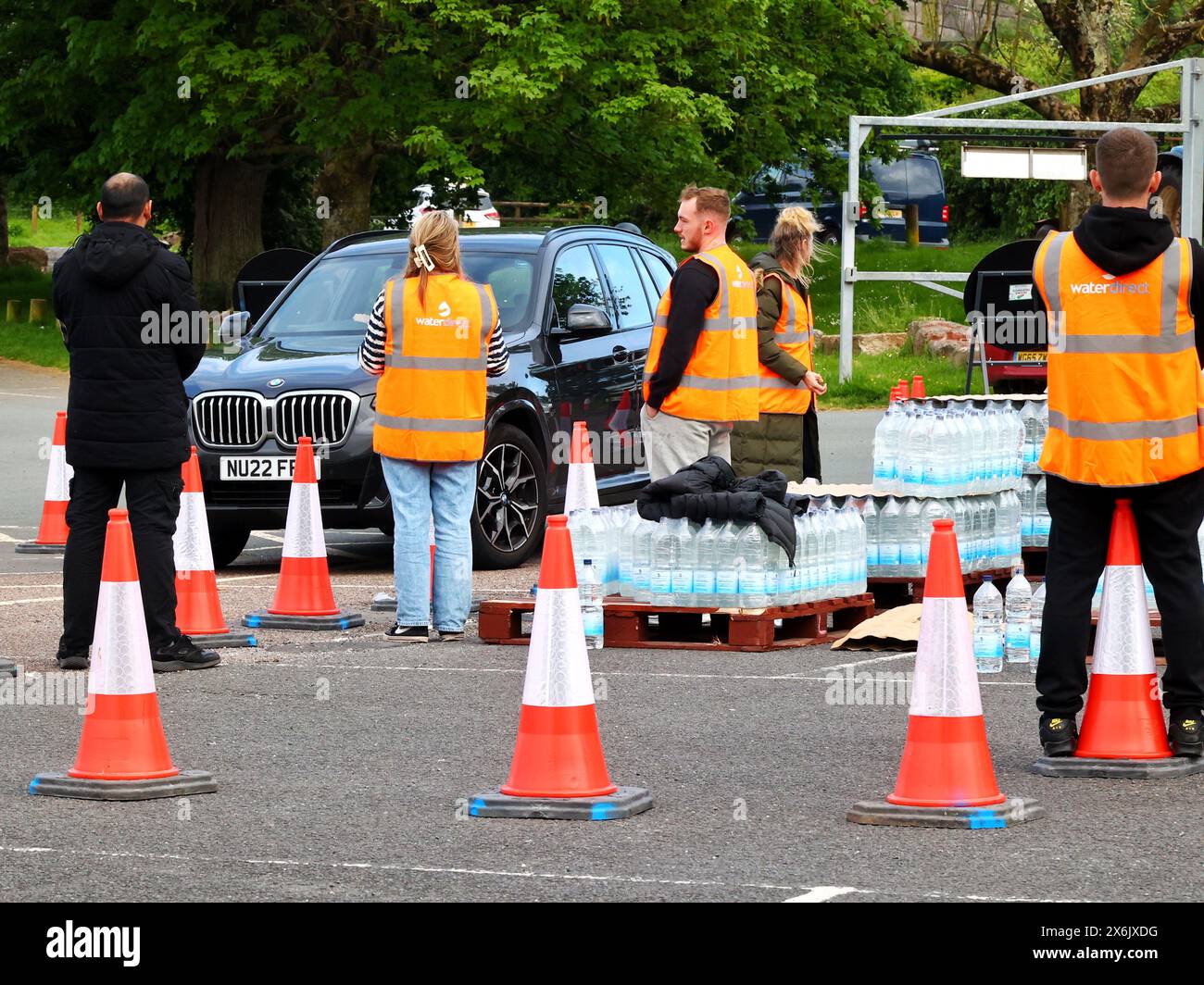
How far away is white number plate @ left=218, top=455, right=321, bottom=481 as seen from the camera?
13.6 m

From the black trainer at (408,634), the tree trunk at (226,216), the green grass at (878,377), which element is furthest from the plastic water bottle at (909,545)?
the tree trunk at (226,216)

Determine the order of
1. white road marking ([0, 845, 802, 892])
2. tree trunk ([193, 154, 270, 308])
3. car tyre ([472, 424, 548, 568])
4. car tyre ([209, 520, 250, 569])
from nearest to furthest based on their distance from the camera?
white road marking ([0, 845, 802, 892]) → car tyre ([472, 424, 548, 568]) → car tyre ([209, 520, 250, 569]) → tree trunk ([193, 154, 270, 308])

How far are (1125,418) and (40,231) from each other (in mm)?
66491

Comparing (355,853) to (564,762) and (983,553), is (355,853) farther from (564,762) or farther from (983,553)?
(983,553)

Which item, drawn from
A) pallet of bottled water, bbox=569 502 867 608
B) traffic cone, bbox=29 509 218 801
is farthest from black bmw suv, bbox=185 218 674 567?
traffic cone, bbox=29 509 218 801

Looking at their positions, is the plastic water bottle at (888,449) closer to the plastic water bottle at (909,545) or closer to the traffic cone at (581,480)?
the plastic water bottle at (909,545)

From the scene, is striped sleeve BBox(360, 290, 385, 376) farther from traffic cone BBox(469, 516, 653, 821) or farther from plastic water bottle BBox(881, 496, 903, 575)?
traffic cone BBox(469, 516, 653, 821)

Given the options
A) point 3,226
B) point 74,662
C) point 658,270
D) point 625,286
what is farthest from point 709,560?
point 3,226

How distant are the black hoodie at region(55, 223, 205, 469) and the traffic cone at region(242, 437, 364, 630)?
5.19 ft

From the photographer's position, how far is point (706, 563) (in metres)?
10.9

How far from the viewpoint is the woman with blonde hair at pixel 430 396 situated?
36.2 ft

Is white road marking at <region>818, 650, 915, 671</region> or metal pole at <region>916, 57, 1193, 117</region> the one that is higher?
metal pole at <region>916, 57, 1193, 117</region>

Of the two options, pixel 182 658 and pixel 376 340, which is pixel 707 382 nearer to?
pixel 376 340
